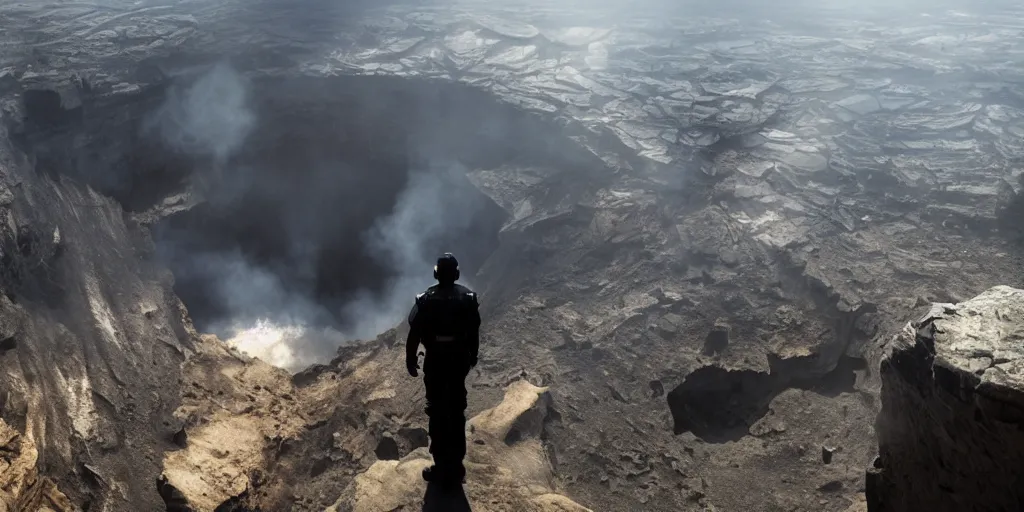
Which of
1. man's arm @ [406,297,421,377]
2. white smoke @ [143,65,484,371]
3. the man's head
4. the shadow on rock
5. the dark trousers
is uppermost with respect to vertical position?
the man's head

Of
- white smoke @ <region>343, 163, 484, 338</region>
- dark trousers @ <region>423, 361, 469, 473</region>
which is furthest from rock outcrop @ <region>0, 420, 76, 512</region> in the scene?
white smoke @ <region>343, 163, 484, 338</region>

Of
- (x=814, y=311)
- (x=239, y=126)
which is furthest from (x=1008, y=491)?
(x=239, y=126)

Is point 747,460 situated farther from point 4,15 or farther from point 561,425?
point 4,15

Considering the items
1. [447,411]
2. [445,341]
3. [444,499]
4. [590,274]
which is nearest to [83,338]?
[444,499]

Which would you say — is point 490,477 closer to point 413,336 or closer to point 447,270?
point 413,336

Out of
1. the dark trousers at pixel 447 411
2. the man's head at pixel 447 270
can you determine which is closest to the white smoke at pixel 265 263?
the dark trousers at pixel 447 411

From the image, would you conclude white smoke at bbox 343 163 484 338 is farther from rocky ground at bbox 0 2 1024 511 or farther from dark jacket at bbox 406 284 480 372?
dark jacket at bbox 406 284 480 372

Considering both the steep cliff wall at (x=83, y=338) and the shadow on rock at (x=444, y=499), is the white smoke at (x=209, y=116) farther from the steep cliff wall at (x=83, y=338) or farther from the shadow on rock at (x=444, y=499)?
the shadow on rock at (x=444, y=499)
